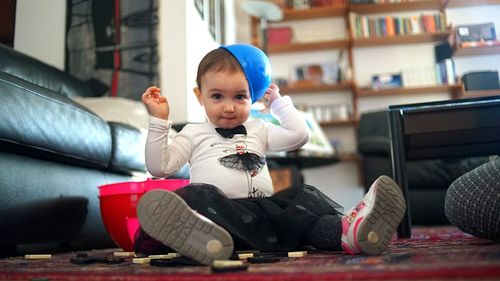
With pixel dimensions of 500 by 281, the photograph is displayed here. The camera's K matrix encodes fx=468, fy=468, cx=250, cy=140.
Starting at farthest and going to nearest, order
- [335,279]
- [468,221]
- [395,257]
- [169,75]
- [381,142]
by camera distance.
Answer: [381,142] < [169,75] < [468,221] < [395,257] < [335,279]

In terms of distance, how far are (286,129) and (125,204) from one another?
1.33ft

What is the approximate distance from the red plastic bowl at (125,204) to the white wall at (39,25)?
0.48 m

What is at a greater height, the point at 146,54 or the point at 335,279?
the point at 146,54

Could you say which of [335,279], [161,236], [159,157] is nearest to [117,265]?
[161,236]

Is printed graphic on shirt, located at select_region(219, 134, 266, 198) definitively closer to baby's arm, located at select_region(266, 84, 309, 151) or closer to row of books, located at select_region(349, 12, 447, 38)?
baby's arm, located at select_region(266, 84, 309, 151)

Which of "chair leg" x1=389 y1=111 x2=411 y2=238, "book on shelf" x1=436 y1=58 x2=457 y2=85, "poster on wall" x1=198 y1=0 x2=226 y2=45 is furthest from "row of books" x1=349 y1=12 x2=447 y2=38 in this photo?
"chair leg" x1=389 y1=111 x2=411 y2=238

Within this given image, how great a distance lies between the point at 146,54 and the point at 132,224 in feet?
2.48

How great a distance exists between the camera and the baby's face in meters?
0.97

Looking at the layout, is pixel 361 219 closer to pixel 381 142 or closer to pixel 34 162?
pixel 34 162

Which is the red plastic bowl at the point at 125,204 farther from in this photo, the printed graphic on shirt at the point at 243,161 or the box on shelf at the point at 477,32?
the box on shelf at the point at 477,32

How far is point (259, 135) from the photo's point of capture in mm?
1061

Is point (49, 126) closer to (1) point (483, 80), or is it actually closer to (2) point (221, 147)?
(2) point (221, 147)

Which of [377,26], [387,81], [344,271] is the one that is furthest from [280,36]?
[344,271]

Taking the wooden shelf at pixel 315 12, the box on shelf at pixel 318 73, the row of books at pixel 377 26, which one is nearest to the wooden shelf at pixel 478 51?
the row of books at pixel 377 26
